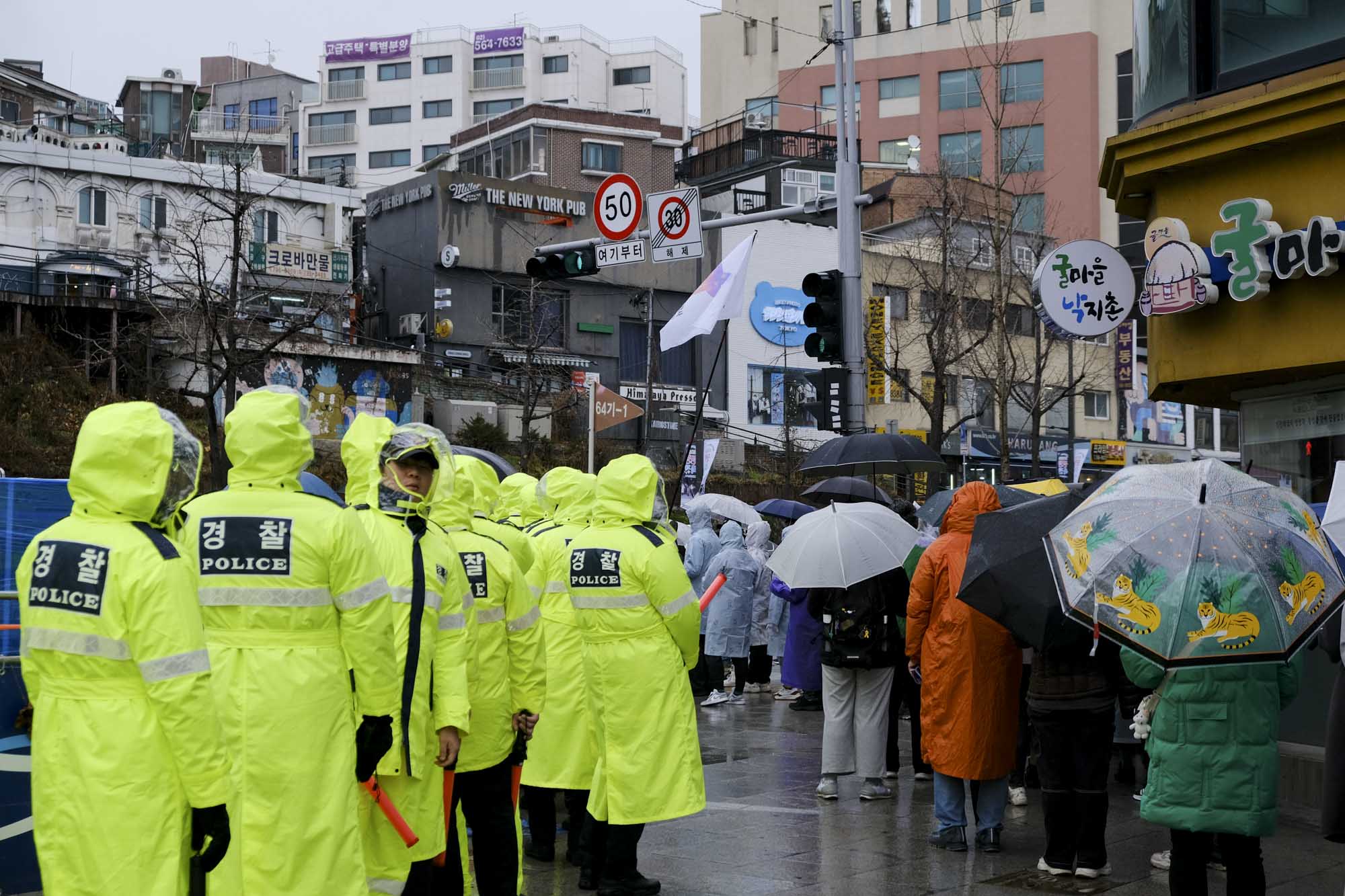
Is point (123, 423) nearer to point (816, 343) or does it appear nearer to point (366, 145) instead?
point (816, 343)

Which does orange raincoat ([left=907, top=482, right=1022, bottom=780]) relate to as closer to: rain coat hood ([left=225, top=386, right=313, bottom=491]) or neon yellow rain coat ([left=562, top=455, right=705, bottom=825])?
neon yellow rain coat ([left=562, top=455, right=705, bottom=825])

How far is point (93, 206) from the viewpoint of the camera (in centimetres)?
4644

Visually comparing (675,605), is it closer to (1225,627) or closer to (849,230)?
(1225,627)

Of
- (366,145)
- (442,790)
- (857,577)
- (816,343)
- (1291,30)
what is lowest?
(442,790)

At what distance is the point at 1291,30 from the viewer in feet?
32.2

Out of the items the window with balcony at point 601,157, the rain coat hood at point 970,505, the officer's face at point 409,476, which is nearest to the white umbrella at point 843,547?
the rain coat hood at point 970,505

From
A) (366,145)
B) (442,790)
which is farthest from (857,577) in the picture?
(366,145)

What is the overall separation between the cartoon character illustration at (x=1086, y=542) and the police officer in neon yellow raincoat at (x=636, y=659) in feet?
6.90

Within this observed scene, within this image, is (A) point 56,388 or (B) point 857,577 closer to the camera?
(B) point 857,577

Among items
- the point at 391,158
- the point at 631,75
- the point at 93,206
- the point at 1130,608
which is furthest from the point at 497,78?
the point at 1130,608

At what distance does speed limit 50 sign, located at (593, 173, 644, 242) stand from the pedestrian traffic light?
118 inches

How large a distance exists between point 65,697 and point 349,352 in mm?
38123

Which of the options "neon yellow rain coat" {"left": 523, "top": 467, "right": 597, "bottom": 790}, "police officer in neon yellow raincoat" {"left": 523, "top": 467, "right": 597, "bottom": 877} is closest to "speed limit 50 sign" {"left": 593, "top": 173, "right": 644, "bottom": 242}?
"neon yellow rain coat" {"left": 523, "top": 467, "right": 597, "bottom": 790}

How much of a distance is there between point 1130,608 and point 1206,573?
35cm
